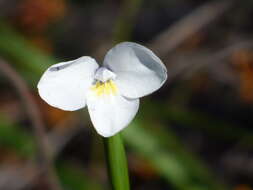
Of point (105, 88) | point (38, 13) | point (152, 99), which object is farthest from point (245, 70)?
point (105, 88)

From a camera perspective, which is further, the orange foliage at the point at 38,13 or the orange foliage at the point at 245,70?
the orange foliage at the point at 38,13

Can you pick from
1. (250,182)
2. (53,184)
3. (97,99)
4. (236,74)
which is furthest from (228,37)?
(97,99)

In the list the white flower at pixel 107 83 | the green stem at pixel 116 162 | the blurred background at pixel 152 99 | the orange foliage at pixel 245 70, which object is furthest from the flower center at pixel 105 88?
the orange foliage at pixel 245 70

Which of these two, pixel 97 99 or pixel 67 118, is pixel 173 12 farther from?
pixel 97 99

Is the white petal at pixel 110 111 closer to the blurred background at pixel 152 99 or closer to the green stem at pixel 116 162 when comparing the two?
the green stem at pixel 116 162

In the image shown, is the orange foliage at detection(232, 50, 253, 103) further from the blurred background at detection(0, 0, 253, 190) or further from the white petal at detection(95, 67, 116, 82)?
the white petal at detection(95, 67, 116, 82)

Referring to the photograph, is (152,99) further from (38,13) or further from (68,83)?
(68,83)

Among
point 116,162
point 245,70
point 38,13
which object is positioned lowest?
point 245,70
